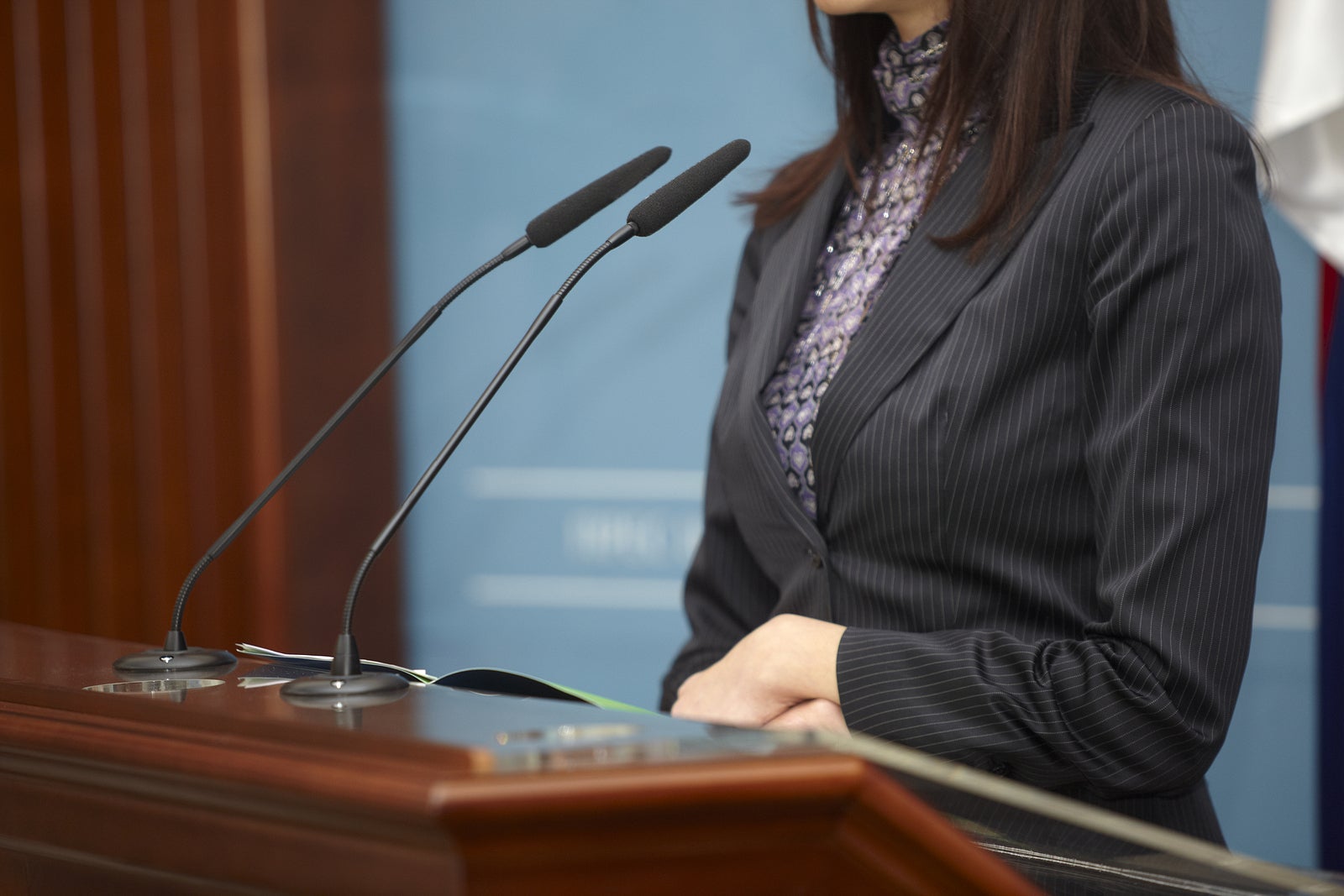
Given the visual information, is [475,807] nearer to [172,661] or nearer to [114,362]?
[172,661]

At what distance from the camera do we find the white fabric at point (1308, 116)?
156 centimetres

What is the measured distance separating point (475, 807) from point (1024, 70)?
0.97 metres

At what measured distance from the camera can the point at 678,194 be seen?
1.00 metres

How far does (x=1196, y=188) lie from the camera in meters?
1.04

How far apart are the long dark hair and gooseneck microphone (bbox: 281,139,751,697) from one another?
27 cm

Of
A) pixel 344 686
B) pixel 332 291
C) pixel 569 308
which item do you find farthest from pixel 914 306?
pixel 332 291

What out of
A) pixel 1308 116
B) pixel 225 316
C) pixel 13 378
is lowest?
pixel 13 378

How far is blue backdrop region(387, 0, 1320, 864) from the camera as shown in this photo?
2338 millimetres

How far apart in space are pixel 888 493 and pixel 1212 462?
11.3 inches

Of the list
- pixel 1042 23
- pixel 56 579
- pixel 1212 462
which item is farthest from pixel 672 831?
pixel 56 579

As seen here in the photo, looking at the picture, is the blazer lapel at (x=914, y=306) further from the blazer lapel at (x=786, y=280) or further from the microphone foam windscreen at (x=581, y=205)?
the microphone foam windscreen at (x=581, y=205)

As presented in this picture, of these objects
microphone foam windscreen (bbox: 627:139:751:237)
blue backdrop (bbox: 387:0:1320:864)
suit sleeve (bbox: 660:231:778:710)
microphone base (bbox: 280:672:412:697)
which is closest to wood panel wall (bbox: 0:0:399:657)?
blue backdrop (bbox: 387:0:1320:864)

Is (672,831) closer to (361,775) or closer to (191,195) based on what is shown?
(361,775)

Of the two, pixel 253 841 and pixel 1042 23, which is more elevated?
pixel 1042 23
